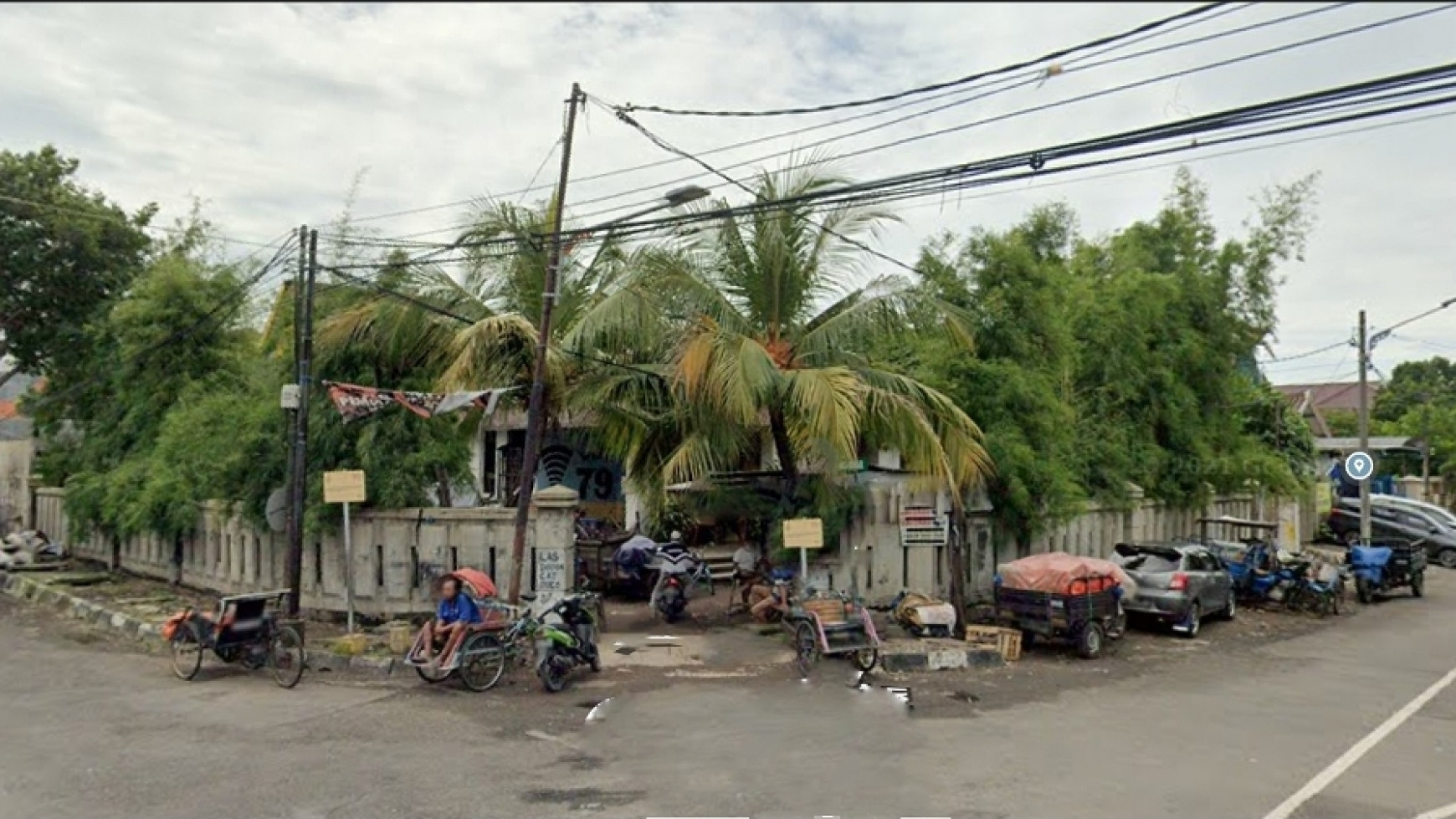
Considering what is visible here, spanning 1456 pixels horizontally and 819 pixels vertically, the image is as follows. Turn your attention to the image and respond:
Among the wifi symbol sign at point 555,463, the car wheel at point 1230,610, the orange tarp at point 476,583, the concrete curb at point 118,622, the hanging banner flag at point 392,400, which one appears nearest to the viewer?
the orange tarp at point 476,583

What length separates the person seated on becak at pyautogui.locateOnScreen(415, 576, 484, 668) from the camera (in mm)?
10211

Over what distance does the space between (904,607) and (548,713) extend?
576 centimetres

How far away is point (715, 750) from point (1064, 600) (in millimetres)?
6265

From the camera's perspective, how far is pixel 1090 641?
41.6ft

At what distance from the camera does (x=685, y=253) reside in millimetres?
13164

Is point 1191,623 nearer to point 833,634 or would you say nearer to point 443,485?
point 833,634

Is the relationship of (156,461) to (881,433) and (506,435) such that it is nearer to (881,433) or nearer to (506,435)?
(506,435)

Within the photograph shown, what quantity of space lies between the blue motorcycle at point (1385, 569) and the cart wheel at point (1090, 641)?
32.1 feet

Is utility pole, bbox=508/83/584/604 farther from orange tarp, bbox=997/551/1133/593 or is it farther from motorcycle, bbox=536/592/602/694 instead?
orange tarp, bbox=997/551/1133/593

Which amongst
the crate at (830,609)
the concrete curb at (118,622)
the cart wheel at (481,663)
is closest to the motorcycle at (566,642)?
the cart wheel at (481,663)

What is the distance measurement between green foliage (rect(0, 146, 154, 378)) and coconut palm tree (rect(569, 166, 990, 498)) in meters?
15.6

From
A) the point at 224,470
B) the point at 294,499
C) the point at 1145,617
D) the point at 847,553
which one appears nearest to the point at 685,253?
the point at 847,553

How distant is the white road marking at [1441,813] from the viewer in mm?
6738

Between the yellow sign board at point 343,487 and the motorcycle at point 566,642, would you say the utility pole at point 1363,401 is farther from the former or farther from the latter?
the yellow sign board at point 343,487
